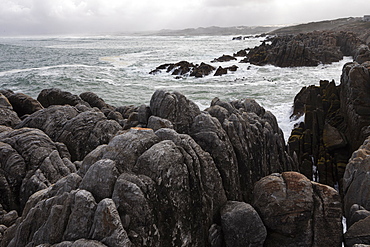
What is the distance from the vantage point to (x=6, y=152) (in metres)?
9.27

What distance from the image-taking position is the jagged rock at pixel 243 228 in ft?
20.4

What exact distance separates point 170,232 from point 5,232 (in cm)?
422

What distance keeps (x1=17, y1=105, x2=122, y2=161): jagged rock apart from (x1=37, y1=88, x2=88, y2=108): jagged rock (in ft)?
15.4

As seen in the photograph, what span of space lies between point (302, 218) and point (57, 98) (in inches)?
681

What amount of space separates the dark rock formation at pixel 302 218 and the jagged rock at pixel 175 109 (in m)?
3.58

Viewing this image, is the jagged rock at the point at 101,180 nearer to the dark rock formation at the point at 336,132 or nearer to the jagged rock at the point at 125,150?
the jagged rock at the point at 125,150

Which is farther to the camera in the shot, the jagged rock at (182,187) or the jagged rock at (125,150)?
the jagged rock at (125,150)

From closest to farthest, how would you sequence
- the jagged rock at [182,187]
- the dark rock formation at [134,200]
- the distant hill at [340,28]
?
the dark rock formation at [134,200] → the jagged rock at [182,187] → the distant hill at [340,28]

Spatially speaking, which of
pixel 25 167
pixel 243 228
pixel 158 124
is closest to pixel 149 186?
pixel 243 228

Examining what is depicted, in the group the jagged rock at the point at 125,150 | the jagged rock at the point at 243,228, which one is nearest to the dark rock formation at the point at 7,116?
the jagged rock at the point at 125,150

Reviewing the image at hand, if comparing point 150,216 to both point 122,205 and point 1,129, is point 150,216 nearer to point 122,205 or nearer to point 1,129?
point 122,205

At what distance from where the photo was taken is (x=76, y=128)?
12375 mm

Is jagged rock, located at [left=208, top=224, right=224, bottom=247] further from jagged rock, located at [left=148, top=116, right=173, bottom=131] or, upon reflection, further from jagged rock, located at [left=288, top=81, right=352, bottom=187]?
jagged rock, located at [left=288, top=81, right=352, bottom=187]

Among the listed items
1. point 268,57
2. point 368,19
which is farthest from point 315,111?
point 368,19
